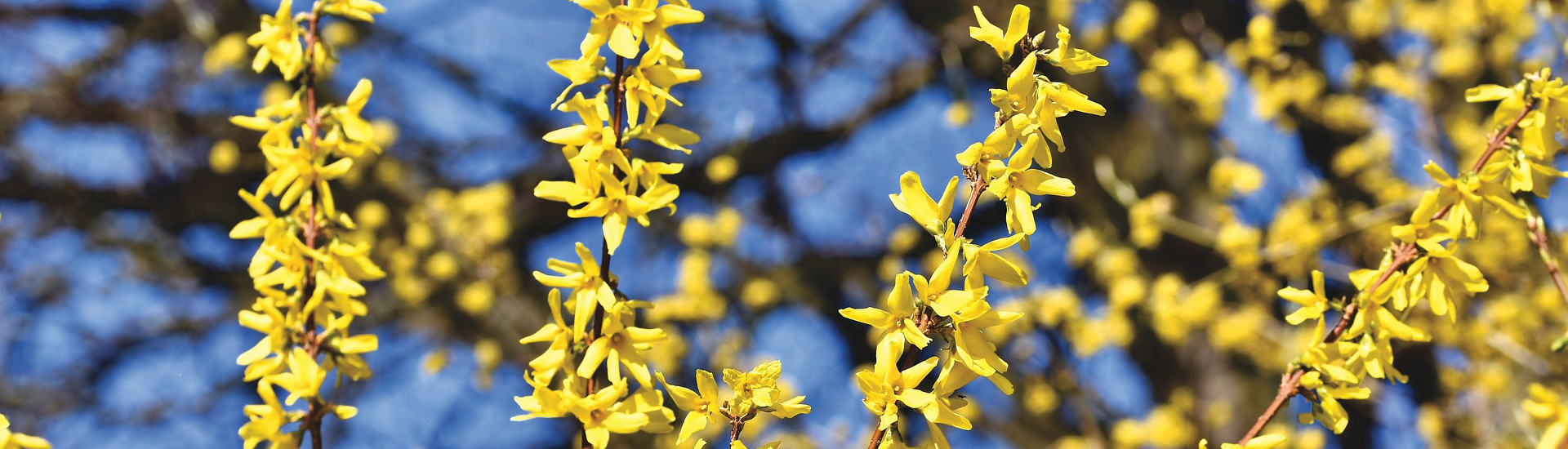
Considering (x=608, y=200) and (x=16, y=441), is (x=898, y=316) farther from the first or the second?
(x=16, y=441)

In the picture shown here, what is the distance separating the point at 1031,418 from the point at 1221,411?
116 centimetres

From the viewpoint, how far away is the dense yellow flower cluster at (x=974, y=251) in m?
1.00

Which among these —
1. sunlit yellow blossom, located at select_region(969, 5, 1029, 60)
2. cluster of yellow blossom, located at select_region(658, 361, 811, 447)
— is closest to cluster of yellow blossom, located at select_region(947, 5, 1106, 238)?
sunlit yellow blossom, located at select_region(969, 5, 1029, 60)

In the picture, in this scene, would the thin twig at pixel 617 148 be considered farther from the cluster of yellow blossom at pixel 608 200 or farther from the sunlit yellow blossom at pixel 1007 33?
the sunlit yellow blossom at pixel 1007 33

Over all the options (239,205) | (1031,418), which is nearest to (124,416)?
(239,205)

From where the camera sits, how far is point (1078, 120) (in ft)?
19.4

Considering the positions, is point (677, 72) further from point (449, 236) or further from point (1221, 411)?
point (1221, 411)

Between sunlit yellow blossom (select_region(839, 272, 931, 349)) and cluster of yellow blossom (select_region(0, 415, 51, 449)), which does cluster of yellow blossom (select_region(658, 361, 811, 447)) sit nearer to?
sunlit yellow blossom (select_region(839, 272, 931, 349))

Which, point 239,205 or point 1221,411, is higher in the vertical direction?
point 239,205

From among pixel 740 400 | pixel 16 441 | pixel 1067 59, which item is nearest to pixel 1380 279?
pixel 1067 59

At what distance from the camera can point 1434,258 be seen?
1305mm

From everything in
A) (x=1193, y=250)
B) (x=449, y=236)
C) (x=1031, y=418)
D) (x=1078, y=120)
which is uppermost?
(x=449, y=236)

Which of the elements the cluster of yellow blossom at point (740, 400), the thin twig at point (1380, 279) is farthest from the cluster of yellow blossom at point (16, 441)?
the thin twig at point (1380, 279)

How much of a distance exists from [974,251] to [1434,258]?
727 mm
